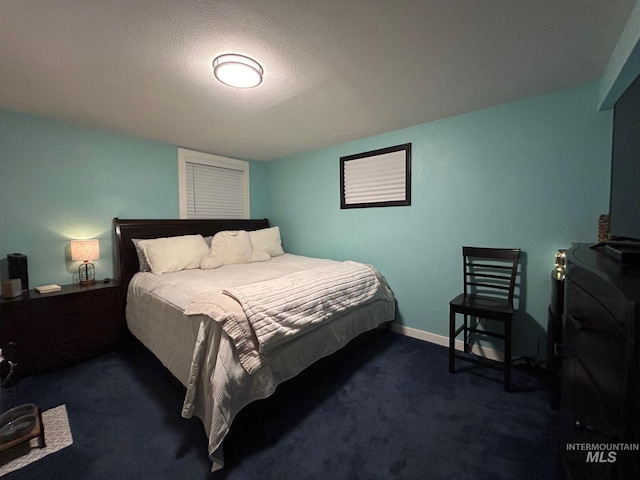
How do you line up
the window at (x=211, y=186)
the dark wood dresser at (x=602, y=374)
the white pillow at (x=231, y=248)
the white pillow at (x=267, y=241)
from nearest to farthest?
the dark wood dresser at (x=602, y=374)
the white pillow at (x=231, y=248)
the window at (x=211, y=186)
the white pillow at (x=267, y=241)

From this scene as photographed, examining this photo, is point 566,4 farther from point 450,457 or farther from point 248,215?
point 248,215

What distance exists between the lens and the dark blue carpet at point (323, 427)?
1.32 meters

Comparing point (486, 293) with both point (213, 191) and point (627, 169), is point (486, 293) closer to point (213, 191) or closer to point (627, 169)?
point (627, 169)

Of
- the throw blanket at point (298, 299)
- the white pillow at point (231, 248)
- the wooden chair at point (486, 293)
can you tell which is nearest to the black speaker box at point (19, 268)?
the white pillow at point (231, 248)

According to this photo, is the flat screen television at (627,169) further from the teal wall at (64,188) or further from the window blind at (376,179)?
the teal wall at (64,188)

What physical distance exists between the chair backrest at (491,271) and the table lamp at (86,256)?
11.8 feet

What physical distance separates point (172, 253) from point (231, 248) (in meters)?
0.64

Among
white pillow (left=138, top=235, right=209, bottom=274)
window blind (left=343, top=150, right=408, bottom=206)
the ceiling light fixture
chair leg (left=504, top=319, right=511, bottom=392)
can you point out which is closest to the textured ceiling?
the ceiling light fixture

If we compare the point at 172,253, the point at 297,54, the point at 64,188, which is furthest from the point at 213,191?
the point at 297,54

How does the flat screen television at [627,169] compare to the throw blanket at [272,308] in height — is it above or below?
above

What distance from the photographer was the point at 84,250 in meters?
2.48

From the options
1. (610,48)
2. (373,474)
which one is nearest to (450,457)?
(373,474)

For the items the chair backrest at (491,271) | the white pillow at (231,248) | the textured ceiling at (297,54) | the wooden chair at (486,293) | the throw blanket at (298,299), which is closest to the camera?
the textured ceiling at (297,54)

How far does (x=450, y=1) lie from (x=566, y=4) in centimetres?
56
